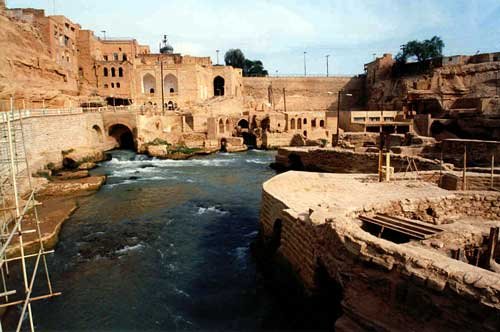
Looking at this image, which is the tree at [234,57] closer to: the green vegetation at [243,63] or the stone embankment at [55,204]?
the green vegetation at [243,63]

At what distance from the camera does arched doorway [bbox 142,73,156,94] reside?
46.7m

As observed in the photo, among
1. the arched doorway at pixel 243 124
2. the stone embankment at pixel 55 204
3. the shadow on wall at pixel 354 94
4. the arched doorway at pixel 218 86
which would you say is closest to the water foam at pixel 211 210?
the stone embankment at pixel 55 204

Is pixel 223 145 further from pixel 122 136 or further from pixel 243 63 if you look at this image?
pixel 243 63

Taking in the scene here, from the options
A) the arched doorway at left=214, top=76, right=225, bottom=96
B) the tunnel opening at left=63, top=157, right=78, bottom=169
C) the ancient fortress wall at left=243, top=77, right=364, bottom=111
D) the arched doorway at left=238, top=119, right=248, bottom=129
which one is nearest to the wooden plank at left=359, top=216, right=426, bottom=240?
the tunnel opening at left=63, top=157, right=78, bottom=169

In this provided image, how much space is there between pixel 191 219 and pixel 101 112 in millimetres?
21922

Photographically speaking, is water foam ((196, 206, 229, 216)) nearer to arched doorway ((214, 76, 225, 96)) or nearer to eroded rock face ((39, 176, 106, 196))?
eroded rock face ((39, 176, 106, 196))

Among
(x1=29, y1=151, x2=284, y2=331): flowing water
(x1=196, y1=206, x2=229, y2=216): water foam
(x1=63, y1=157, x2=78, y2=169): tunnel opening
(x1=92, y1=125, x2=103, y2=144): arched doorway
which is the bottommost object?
(x1=29, y1=151, x2=284, y2=331): flowing water

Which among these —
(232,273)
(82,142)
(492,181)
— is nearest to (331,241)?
(232,273)

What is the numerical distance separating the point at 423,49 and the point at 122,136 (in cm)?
4557

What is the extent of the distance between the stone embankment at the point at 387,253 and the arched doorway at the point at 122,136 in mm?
26396

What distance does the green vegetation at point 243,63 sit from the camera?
72.3m

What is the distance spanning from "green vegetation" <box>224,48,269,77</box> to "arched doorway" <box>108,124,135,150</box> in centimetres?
4029

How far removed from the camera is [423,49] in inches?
2184

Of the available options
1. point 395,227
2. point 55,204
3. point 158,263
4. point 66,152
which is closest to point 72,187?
point 55,204
